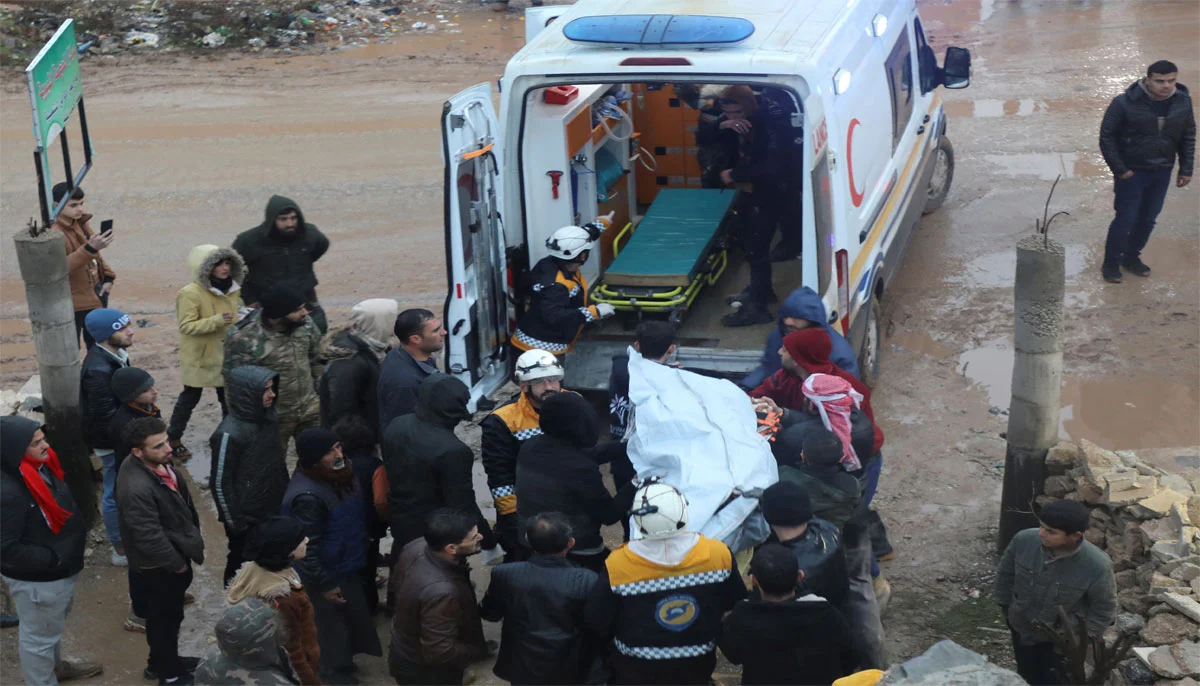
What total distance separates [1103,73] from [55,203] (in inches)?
463

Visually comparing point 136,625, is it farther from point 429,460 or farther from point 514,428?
point 514,428

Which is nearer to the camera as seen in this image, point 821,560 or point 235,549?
point 821,560

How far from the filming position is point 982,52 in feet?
51.8

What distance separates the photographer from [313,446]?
5.27 meters

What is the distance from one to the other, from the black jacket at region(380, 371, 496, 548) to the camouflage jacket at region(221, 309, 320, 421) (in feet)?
4.21

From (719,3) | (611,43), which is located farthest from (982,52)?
(611,43)

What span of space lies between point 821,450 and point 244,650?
95.3 inches

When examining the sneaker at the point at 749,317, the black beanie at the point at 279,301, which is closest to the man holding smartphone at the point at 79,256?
the black beanie at the point at 279,301

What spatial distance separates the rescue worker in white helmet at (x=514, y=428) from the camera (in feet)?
18.4

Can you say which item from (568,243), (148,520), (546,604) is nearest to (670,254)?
(568,243)

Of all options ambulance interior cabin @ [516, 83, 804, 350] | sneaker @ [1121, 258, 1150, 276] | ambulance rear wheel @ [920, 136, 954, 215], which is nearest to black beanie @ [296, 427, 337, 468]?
ambulance interior cabin @ [516, 83, 804, 350]

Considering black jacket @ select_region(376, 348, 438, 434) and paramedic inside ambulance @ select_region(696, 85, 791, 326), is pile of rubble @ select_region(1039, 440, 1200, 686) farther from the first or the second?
black jacket @ select_region(376, 348, 438, 434)

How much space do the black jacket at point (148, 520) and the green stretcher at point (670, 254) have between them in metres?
3.20

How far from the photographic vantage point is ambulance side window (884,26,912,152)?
849 centimetres
